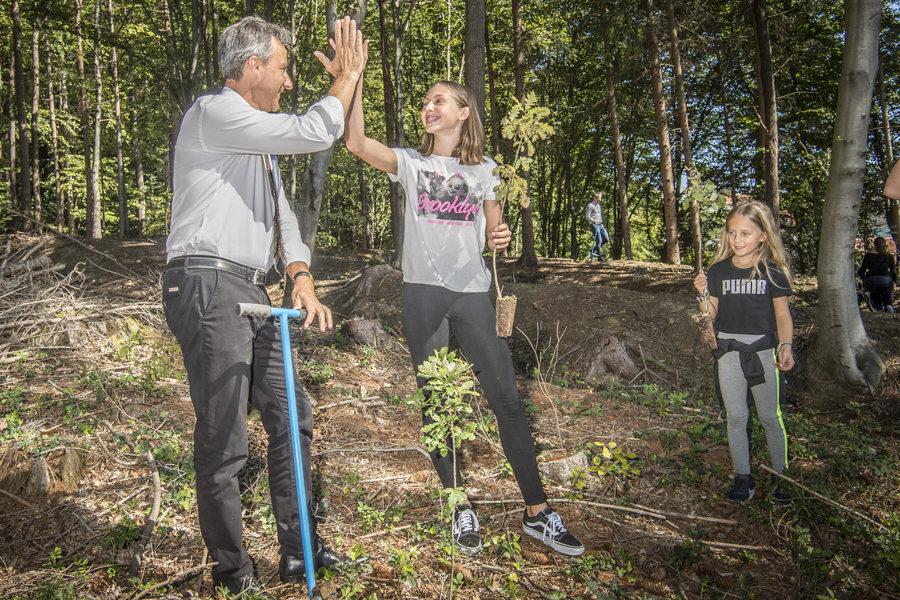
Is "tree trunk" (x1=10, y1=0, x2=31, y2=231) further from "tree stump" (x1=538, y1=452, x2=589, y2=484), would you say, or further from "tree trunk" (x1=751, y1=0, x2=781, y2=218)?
"tree trunk" (x1=751, y1=0, x2=781, y2=218)

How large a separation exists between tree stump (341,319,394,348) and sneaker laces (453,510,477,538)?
3.70m

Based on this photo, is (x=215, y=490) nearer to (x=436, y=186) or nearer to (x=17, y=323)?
(x=436, y=186)

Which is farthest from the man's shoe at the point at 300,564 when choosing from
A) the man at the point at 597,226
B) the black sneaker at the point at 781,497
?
the man at the point at 597,226

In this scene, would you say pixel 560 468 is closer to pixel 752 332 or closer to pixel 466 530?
pixel 466 530

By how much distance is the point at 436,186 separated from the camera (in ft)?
9.16

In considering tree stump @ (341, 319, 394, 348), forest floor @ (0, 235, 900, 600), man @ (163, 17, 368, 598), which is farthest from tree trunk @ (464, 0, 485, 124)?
man @ (163, 17, 368, 598)

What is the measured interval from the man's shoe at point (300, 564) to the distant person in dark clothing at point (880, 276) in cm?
1192

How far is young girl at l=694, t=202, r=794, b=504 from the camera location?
133 inches

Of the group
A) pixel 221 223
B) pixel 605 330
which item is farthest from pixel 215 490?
pixel 605 330

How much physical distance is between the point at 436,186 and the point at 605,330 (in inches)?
199

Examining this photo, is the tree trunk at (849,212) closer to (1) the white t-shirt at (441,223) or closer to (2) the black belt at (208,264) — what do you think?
(1) the white t-shirt at (441,223)

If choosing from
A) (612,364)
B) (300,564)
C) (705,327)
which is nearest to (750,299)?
(705,327)

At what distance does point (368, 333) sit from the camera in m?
6.58

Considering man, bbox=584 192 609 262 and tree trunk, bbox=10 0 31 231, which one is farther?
man, bbox=584 192 609 262
